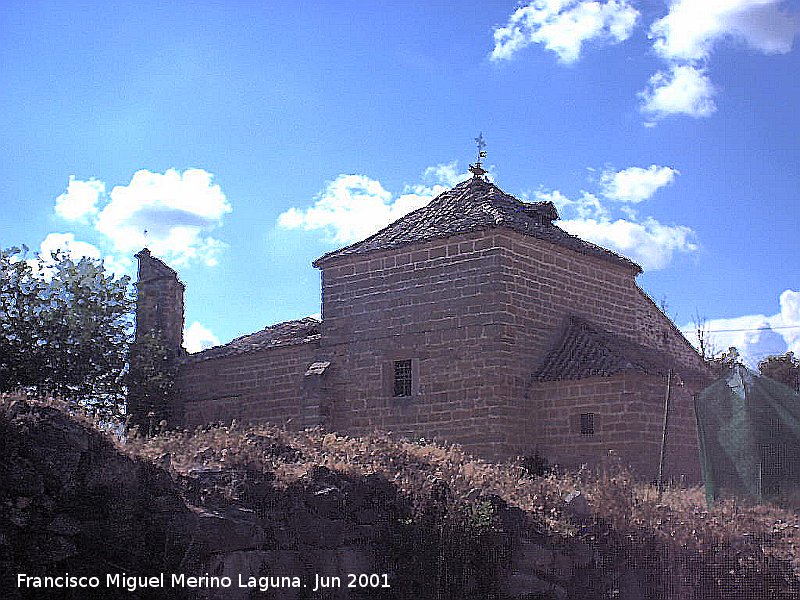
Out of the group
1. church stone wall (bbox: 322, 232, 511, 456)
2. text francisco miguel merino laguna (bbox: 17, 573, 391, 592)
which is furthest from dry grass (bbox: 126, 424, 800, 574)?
church stone wall (bbox: 322, 232, 511, 456)

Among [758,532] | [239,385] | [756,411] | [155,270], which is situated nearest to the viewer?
[758,532]

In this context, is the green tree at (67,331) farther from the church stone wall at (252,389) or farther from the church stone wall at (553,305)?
the church stone wall at (553,305)

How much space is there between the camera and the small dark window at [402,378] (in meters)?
20.7

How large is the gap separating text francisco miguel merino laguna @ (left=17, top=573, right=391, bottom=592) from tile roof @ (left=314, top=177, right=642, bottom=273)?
1045cm

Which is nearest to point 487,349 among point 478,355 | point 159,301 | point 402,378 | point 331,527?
point 478,355

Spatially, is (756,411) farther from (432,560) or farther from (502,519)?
(432,560)

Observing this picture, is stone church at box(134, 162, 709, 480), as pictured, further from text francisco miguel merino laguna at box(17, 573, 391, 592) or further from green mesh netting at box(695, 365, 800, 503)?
A: text francisco miguel merino laguna at box(17, 573, 391, 592)

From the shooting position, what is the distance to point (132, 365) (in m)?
26.0

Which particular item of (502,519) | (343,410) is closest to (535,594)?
(502,519)

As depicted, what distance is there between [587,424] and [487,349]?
2.54m

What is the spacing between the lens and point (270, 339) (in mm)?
24953

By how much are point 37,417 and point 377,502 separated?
4.22m

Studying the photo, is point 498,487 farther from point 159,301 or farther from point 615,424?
point 159,301

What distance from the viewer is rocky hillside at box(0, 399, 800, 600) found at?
30.1 feet
